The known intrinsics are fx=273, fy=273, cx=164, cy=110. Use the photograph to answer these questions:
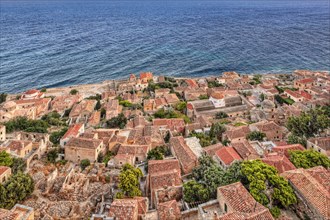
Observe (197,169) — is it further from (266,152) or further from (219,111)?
(219,111)

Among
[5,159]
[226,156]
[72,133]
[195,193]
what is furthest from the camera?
[72,133]

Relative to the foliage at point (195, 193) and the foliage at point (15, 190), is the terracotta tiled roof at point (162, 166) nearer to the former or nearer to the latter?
the foliage at point (195, 193)

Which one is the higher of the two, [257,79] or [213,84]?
[213,84]

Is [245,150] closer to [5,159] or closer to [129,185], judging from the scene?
[129,185]

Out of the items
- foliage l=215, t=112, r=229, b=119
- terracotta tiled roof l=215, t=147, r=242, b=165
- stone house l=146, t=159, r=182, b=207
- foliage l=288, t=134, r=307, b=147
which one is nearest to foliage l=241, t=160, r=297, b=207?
stone house l=146, t=159, r=182, b=207

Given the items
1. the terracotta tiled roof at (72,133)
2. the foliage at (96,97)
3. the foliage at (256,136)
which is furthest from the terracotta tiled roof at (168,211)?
the foliage at (96,97)

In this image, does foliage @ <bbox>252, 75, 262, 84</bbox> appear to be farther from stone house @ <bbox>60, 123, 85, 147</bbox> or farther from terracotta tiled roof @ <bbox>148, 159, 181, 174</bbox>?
terracotta tiled roof @ <bbox>148, 159, 181, 174</bbox>

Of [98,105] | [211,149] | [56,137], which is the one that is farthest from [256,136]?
[98,105]

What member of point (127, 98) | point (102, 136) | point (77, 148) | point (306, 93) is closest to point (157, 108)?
point (127, 98)
